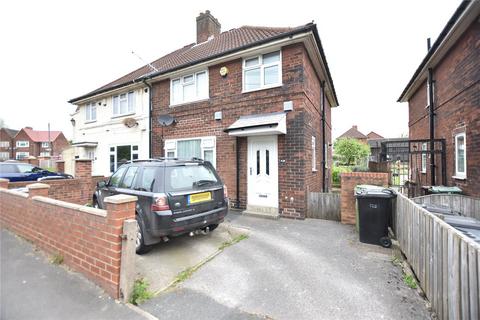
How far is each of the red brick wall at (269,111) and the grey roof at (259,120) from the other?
0.20m

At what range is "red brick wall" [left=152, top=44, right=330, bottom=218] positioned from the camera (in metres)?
6.68

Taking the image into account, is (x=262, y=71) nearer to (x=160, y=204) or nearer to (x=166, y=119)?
(x=166, y=119)

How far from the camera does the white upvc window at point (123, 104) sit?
11227 millimetres

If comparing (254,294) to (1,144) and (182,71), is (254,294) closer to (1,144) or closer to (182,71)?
(182,71)

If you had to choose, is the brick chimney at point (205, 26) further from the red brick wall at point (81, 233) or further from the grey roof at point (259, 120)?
the red brick wall at point (81, 233)

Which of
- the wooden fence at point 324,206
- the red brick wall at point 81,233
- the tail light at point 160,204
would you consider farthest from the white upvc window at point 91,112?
the wooden fence at point 324,206

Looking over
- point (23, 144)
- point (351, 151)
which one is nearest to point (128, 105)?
point (351, 151)

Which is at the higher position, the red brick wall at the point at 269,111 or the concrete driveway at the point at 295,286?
the red brick wall at the point at 269,111

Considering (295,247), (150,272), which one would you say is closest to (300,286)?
(295,247)

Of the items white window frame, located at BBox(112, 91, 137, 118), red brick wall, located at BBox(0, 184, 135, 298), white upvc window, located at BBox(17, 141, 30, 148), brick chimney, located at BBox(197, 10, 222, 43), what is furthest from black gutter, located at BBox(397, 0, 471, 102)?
white upvc window, located at BBox(17, 141, 30, 148)

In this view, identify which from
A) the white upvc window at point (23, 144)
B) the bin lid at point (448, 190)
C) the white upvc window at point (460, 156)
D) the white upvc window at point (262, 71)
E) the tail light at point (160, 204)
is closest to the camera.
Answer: the tail light at point (160, 204)

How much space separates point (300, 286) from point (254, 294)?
2.18ft

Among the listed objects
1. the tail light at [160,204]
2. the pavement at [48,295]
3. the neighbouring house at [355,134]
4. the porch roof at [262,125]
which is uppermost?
the neighbouring house at [355,134]

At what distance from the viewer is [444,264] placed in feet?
7.55
